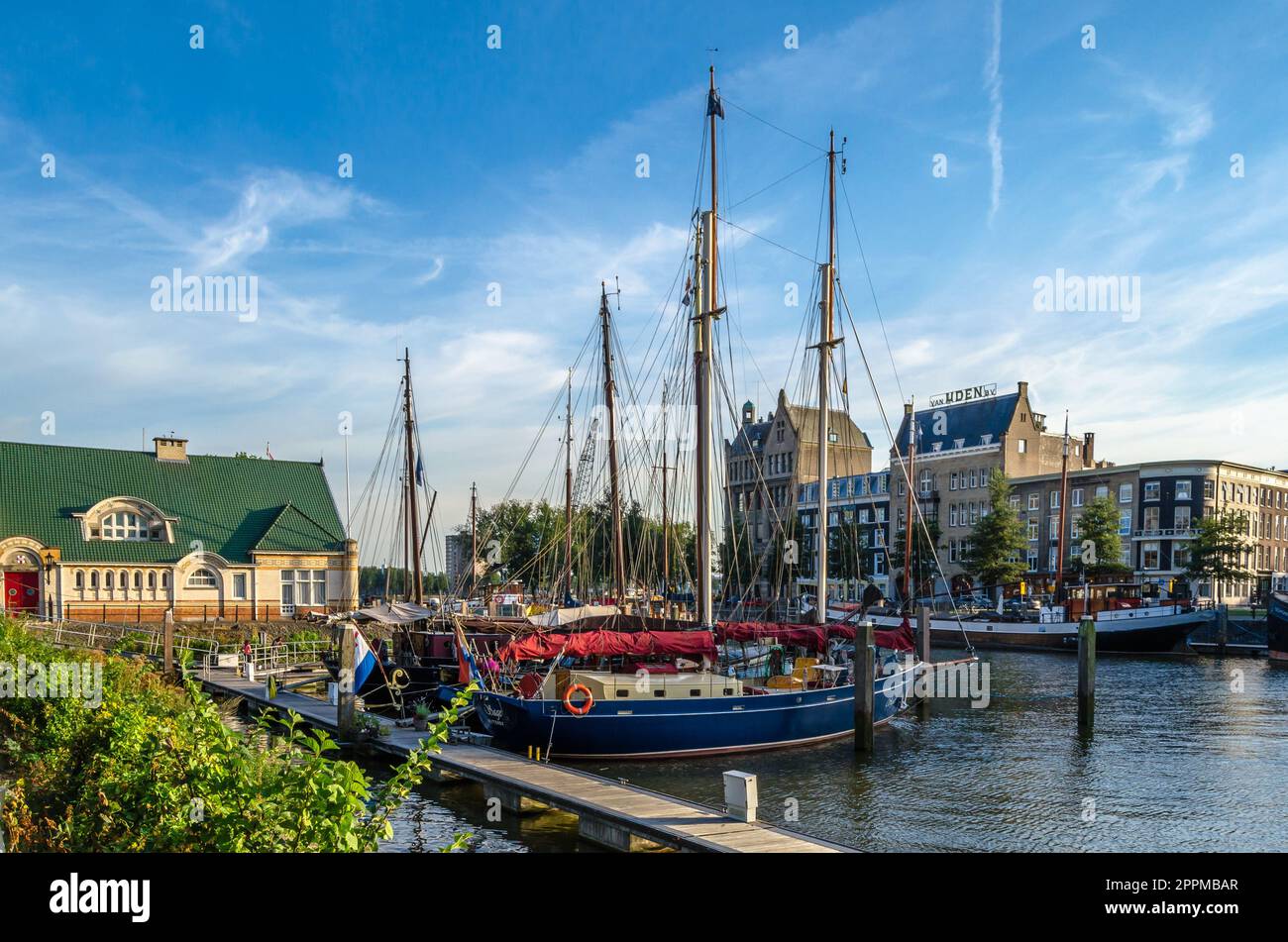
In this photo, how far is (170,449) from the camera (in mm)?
61969

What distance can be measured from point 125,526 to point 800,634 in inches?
1643

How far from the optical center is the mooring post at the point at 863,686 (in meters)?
29.6

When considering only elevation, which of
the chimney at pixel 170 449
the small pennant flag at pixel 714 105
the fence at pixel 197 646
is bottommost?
the fence at pixel 197 646

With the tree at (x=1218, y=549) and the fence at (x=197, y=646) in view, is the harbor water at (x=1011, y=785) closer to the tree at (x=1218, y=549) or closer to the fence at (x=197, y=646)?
the fence at (x=197, y=646)

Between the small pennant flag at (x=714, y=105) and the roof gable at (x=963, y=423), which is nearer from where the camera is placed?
the small pennant flag at (x=714, y=105)

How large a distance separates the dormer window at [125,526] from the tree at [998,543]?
62357mm

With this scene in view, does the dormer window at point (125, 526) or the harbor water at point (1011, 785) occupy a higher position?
the dormer window at point (125, 526)

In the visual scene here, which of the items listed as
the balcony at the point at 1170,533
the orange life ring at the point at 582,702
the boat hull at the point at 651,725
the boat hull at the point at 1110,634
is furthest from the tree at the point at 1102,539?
the orange life ring at the point at 582,702

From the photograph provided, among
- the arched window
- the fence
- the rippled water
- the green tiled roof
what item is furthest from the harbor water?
the green tiled roof

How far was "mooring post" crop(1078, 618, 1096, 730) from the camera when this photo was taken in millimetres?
34031

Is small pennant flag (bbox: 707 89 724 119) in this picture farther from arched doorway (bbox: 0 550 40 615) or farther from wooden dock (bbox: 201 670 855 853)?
arched doorway (bbox: 0 550 40 615)

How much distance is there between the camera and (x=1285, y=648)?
5731 centimetres

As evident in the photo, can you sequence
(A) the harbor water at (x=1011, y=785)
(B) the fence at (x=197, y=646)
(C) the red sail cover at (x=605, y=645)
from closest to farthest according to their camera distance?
(A) the harbor water at (x=1011, y=785) < (C) the red sail cover at (x=605, y=645) < (B) the fence at (x=197, y=646)
